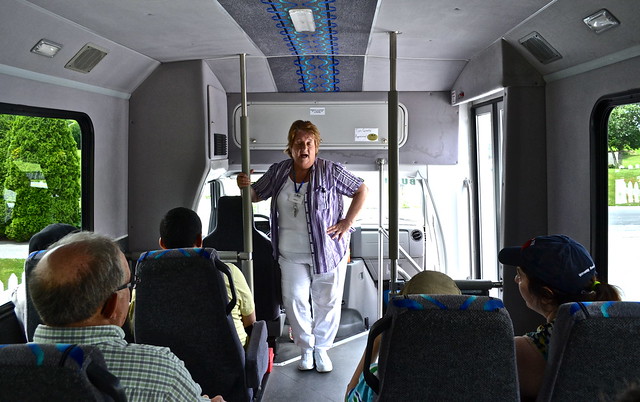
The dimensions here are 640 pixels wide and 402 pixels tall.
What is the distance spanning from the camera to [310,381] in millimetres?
4199

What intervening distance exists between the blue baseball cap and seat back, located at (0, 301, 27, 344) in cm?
234

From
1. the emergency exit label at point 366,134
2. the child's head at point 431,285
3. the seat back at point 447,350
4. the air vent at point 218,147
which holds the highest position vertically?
the emergency exit label at point 366,134

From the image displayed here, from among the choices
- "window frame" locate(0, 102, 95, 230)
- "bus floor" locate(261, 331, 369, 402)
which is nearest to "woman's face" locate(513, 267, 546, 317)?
"bus floor" locate(261, 331, 369, 402)

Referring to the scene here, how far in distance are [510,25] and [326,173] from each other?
150 centimetres

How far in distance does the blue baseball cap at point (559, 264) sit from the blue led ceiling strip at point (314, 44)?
1.74 meters

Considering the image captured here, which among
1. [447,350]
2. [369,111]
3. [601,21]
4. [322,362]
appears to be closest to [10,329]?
[322,362]

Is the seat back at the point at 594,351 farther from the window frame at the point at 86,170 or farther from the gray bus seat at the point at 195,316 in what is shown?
the window frame at the point at 86,170

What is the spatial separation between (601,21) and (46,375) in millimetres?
2834

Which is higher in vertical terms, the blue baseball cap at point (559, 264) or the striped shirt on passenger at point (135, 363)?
the blue baseball cap at point (559, 264)

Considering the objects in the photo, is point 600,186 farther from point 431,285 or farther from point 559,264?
point 431,285

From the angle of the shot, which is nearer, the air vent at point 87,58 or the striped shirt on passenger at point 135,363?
the striped shirt on passenger at point 135,363

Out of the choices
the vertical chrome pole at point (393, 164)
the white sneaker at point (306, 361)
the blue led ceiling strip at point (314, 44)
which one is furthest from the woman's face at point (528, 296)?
the white sneaker at point (306, 361)

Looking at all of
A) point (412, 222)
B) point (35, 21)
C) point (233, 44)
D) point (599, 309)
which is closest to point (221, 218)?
point (233, 44)

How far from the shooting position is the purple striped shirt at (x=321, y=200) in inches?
164
